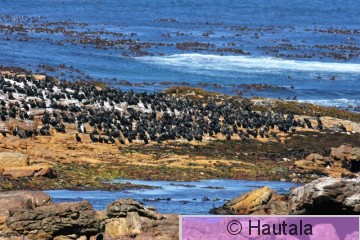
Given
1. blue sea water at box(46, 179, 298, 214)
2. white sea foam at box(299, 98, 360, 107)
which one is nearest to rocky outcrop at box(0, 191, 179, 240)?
blue sea water at box(46, 179, 298, 214)

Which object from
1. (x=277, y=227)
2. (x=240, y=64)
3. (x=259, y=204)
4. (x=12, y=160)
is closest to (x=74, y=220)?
(x=259, y=204)

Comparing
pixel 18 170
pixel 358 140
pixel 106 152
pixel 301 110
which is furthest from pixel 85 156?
pixel 301 110

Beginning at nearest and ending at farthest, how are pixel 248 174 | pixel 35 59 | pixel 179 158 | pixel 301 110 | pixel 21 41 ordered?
1. pixel 248 174
2. pixel 179 158
3. pixel 301 110
4. pixel 35 59
5. pixel 21 41

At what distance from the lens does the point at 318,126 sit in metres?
60.4

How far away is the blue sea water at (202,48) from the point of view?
92.5 metres

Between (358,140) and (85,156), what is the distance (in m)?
21.2

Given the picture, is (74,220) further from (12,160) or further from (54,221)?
(12,160)

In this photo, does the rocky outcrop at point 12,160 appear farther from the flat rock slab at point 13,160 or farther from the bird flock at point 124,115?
the bird flock at point 124,115

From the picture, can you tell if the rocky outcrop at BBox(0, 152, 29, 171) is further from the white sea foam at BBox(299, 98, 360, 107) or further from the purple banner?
the white sea foam at BBox(299, 98, 360, 107)

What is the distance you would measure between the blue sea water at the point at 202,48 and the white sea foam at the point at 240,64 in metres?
0.13

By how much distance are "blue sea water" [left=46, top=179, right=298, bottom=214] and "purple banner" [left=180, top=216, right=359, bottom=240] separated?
63.0 ft

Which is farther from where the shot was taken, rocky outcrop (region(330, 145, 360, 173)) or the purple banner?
rocky outcrop (region(330, 145, 360, 173))

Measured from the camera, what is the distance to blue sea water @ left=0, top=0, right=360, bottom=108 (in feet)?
303

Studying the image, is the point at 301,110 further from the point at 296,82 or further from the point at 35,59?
the point at 35,59
